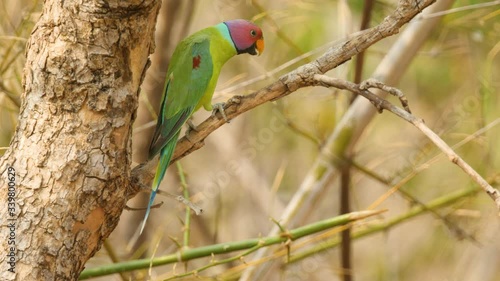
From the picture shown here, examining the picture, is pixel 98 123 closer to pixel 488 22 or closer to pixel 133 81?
pixel 133 81

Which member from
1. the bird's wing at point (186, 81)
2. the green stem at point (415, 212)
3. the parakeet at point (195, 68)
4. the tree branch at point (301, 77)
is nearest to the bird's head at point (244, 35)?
the parakeet at point (195, 68)

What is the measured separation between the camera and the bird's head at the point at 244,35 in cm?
201

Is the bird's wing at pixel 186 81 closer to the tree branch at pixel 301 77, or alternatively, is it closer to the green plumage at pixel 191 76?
the green plumage at pixel 191 76

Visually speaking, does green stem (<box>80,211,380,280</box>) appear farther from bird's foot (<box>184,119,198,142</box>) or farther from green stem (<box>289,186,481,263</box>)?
green stem (<box>289,186,481,263</box>)

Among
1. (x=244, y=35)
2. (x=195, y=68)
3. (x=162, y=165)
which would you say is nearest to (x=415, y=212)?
(x=244, y=35)

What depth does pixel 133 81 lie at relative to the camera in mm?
1465

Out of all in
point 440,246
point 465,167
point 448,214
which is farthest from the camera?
point 440,246

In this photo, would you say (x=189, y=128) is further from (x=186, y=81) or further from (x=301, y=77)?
(x=301, y=77)

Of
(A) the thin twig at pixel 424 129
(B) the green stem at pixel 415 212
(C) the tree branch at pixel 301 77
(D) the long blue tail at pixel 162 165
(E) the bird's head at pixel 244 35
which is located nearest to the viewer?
(A) the thin twig at pixel 424 129

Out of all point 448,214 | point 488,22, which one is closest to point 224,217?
point 448,214

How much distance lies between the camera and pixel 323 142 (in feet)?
8.84

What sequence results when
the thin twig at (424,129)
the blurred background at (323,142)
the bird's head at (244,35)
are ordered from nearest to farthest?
1. the thin twig at (424,129)
2. the bird's head at (244,35)
3. the blurred background at (323,142)

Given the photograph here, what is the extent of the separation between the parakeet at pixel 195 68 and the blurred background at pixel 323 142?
564mm

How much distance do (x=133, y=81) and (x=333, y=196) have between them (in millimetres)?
3076
